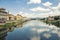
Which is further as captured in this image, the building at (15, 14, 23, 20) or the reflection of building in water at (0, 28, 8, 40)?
the building at (15, 14, 23, 20)

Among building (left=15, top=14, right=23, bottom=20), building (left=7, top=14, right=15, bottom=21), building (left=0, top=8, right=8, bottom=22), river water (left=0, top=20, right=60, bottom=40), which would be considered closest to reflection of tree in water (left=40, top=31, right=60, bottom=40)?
river water (left=0, top=20, right=60, bottom=40)

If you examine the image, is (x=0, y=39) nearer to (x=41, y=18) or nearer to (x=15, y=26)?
(x=15, y=26)

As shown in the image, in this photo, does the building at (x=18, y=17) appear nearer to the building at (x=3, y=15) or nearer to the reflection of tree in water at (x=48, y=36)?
the building at (x=3, y=15)

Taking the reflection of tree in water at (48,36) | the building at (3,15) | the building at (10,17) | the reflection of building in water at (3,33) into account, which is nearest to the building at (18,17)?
the building at (10,17)

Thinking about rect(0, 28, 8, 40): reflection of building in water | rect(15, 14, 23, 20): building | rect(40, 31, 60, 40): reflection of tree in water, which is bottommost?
rect(40, 31, 60, 40): reflection of tree in water

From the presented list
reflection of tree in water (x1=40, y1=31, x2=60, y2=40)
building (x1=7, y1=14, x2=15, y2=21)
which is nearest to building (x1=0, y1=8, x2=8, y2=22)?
building (x1=7, y1=14, x2=15, y2=21)

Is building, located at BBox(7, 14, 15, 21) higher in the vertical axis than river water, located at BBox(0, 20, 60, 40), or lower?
higher

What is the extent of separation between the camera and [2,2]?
11.3ft

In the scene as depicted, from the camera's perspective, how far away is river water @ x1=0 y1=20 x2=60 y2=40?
3383 mm

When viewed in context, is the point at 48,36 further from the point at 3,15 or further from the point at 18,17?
the point at 3,15

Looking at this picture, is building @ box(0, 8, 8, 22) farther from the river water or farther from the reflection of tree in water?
the reflection of tree in water

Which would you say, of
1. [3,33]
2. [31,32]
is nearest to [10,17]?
[3,33]

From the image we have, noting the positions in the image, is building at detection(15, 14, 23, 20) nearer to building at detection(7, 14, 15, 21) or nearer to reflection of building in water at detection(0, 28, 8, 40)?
building at detection(7, 14, 15, 21)

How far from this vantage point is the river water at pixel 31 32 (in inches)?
133
